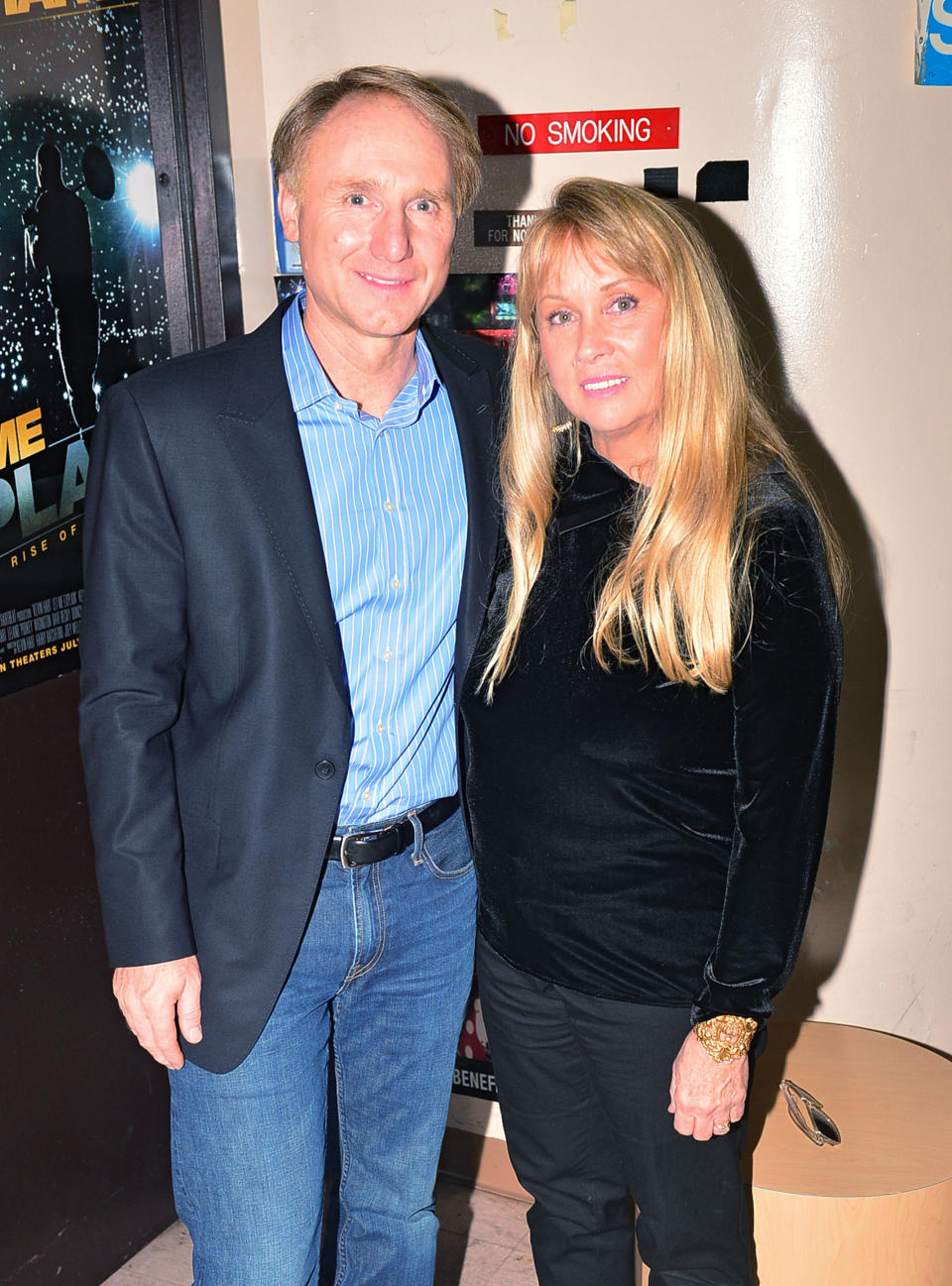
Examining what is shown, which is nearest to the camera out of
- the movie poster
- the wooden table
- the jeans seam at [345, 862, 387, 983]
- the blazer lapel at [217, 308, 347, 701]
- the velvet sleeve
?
the velvet sleeve

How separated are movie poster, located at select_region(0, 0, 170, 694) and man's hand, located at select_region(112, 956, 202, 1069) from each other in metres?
0.65

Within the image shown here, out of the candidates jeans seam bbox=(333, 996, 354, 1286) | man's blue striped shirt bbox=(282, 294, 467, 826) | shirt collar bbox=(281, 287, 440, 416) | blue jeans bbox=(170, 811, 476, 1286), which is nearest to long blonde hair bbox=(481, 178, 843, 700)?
man's blue striped shirt bbox=(282, 294, 467, 826)

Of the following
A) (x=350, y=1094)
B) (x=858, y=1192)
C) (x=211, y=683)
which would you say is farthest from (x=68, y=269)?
(x=858, y=1192)

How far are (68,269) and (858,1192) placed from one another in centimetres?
192

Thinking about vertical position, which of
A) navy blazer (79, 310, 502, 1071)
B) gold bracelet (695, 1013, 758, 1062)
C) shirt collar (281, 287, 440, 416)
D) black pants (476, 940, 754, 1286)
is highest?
shirt collar (281, 287, 440, 416)

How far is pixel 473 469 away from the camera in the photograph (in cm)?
184

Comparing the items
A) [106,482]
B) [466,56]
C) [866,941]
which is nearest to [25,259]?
[106,482]

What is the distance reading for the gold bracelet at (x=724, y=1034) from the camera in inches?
62.1

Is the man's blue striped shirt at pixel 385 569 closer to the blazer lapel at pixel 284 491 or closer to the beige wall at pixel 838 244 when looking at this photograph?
the blazer lapel at pixel 284 491

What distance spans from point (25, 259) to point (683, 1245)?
176cm

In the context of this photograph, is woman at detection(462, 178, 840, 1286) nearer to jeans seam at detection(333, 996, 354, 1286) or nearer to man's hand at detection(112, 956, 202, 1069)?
jeans seam at detection(333, 996, 354, 1286)

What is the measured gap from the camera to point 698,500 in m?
1.58

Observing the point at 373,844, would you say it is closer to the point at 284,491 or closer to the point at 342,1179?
the point at 284,491

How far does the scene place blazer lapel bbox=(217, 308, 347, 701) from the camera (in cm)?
162
